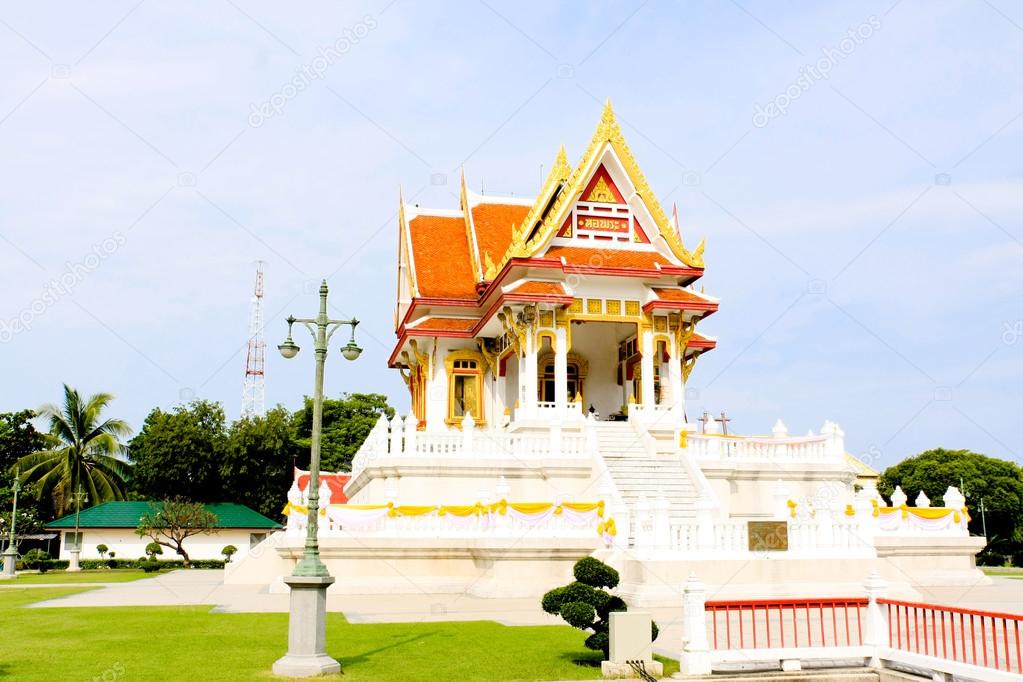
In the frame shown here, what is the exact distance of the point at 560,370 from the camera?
961 inches

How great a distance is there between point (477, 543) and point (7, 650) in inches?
331

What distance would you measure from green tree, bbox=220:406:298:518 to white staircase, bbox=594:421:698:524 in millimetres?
33582

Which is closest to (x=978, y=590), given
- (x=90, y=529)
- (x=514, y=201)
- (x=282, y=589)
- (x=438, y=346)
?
(x=282, y=589)

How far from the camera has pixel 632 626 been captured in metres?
9.71

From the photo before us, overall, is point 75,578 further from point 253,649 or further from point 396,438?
point 253,649

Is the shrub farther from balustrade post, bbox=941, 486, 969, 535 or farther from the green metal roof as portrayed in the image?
balustrade post, bbox=941, 486, 969, 535

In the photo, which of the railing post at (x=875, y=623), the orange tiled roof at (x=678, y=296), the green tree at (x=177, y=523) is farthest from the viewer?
the green tree at (x=177, y=523)

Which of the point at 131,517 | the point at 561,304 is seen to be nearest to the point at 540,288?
the point at 561,304

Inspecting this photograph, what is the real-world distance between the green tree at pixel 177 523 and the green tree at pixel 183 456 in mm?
7704

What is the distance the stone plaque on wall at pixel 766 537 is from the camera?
1628cm

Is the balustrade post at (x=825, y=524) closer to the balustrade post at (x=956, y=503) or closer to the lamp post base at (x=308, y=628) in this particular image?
the balustrade post at (x=956, y=503)

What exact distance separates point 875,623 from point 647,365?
607 inches

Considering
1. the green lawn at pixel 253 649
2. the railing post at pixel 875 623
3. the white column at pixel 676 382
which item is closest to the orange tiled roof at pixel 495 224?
the white column at pixel 676 382

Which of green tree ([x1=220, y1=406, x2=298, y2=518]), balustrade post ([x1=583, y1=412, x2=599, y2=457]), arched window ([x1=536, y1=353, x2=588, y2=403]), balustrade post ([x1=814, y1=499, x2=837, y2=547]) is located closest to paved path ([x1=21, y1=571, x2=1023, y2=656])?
balustrade post ([x1=814, y1=499, x2=837, y2=547])
